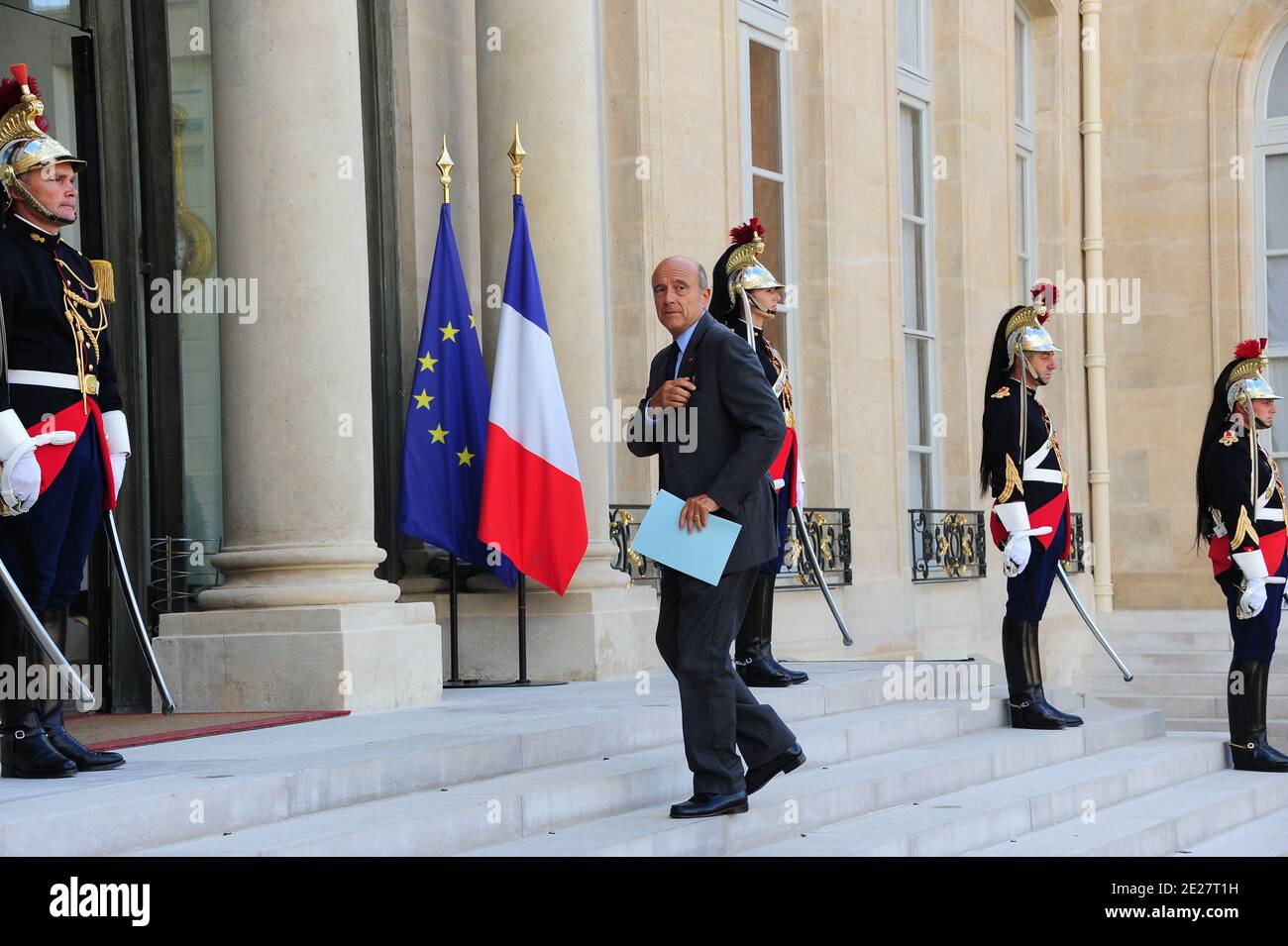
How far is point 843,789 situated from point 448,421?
317 centimetres

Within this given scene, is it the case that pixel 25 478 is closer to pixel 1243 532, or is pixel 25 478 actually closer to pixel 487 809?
pixel 487 809

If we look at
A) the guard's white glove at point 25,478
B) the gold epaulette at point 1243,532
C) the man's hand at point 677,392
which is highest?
the man's hand at point 677,392

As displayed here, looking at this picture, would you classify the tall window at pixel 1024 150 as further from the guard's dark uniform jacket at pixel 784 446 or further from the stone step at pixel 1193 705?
the guard's dark uniform jacket at pixel 784 446

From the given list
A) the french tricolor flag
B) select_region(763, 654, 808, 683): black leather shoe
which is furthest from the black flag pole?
select_region(763, 654, 808, 683): black leather shoe

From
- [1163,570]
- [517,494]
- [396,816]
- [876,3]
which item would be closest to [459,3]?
[517,494]

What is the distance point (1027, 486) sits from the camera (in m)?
8.41

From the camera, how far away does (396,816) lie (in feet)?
17.6

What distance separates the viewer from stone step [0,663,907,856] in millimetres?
4867

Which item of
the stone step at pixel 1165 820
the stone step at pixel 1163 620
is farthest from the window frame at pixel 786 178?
the stone step at pixel 1163 620

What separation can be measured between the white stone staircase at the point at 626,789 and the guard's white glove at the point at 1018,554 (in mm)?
767

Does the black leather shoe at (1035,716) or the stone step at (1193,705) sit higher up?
the black leather shoe at (1035,716)

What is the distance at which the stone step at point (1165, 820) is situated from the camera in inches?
264

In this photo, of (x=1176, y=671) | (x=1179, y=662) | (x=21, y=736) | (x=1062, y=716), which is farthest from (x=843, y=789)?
(x=1179, y=662)

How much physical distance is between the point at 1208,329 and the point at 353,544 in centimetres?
1094
